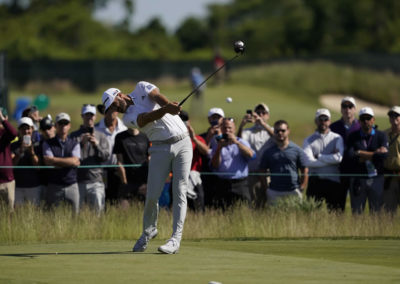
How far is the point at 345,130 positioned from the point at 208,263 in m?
6.20

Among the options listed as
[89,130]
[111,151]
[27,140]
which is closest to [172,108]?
[27,140]

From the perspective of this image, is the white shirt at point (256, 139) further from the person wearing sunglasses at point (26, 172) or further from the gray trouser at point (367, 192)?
the person wearing sunglasses at point (26, 172)

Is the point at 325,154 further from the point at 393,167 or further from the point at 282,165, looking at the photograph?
the point at 393,167

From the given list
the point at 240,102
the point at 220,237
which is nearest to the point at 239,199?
the point at 220,237

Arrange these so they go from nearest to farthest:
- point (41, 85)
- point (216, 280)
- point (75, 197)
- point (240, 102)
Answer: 1. point (216, 280)
2. point (75, 197)
3. point (240, 102)
4. point (41, 85)

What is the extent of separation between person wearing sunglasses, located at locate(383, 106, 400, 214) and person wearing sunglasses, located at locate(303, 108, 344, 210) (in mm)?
715

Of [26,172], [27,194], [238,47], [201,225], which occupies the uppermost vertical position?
[238,47]

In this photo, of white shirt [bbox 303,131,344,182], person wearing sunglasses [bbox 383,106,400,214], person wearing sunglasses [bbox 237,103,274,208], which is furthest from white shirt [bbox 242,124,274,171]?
person wearing sunglasses [bbox 383,106,400,214]

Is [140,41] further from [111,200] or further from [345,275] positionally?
[345,275]

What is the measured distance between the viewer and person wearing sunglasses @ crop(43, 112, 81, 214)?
46.4 feet

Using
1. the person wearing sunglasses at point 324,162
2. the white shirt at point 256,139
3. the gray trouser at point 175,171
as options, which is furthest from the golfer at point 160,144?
the white shirt at point 256,139

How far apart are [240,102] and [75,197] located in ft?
98.8

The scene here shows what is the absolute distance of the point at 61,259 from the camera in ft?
32.7

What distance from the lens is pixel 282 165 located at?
14.6 metres
